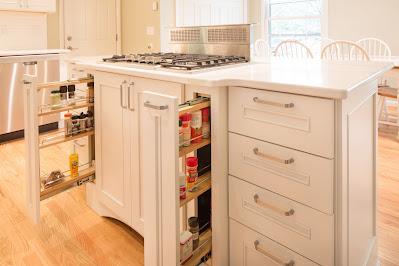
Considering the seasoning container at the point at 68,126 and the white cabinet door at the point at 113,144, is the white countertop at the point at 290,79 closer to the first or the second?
the white cabinet door at the point at 113,144

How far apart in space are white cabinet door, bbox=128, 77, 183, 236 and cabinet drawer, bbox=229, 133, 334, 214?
447 mm

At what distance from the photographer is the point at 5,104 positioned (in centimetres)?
339

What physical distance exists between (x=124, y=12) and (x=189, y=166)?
3.82m

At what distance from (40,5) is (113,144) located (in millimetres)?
2738

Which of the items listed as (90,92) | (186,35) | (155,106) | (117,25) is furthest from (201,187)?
(117,25)

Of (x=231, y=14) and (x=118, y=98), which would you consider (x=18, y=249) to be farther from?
(x=231, y=14)

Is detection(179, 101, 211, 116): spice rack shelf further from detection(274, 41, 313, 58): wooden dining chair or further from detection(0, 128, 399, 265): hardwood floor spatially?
detection(274, 41, 313, 58): wooden dining chair

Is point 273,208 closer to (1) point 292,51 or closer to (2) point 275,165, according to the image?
(2) point 275,165

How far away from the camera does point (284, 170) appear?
1.10m

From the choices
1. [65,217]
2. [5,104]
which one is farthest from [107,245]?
[5,104]

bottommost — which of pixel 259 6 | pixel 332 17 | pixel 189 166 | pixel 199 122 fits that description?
pixel 189 166

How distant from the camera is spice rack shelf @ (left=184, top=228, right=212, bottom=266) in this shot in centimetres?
128

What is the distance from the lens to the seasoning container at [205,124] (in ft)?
4.25

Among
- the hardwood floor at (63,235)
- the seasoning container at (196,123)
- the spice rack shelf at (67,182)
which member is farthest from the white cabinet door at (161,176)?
the spice rack shelf at (67,182)
